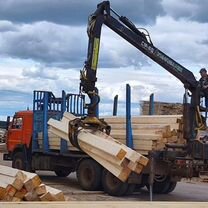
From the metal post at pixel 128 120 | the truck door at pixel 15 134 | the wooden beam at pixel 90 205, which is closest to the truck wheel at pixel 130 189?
the metal post at pixel 128 120

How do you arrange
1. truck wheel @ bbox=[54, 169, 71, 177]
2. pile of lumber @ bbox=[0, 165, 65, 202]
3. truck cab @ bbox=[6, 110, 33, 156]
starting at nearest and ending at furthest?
pile of lumber @ bbox=[0, 165, 65, 202], truck cab @ bbox=[6, 110, 33, 156], truck wheel @ bbox=[54, 169, 71, 177]

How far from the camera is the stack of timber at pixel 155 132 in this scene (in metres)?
15.1

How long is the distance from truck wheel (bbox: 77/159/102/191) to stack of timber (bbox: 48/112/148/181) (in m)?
0.91

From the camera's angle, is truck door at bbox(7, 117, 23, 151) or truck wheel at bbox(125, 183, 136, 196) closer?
truck wheel at bbox(125, 183, 136, 196)

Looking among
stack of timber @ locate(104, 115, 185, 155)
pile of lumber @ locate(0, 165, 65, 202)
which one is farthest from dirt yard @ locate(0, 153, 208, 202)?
pile of lumber @ locate(0, 165, 65, 202)

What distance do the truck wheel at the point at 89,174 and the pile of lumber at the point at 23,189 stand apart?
15.5 ft

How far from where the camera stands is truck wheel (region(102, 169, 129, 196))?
51.0 feet

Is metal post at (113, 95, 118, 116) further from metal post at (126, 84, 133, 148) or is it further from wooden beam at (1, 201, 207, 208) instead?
wooden beam at (1, 201, 207, 208)

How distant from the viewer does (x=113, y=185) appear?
1569 centimetres

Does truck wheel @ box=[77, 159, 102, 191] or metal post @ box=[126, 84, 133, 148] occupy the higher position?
metal post @ box=[126, 84, 133, 148]

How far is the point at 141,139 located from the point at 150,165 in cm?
93

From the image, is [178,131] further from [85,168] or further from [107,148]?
[85,168]

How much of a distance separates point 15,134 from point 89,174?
15.1ft

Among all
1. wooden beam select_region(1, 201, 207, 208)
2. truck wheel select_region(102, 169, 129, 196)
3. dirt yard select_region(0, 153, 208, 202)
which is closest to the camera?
wooden beam select_region(1, 201, 207, 208)
